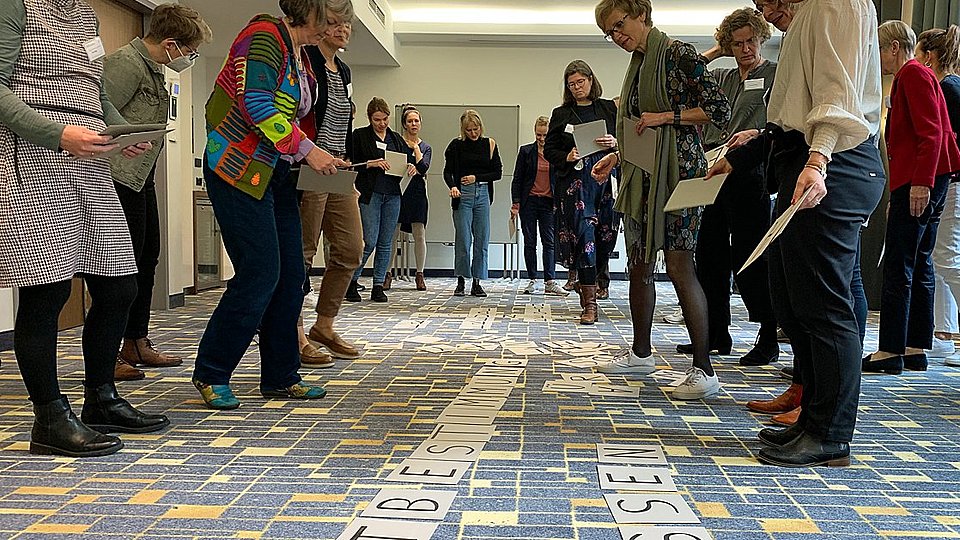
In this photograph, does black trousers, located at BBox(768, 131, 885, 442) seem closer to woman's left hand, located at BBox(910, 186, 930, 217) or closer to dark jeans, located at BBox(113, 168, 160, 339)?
woman's left hand, located at BBox(910, 186, 930, 217)

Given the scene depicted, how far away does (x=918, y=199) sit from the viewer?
353 centimetres

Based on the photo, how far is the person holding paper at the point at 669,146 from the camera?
9.73 ft

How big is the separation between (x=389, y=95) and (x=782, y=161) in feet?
29.4

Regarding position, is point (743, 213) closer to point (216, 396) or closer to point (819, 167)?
point (819, 167)

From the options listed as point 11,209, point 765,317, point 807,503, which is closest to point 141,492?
point 11,209

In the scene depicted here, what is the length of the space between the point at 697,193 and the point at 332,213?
1.74m

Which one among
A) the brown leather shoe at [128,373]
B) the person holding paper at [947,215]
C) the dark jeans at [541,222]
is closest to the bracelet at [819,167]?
the person holding paper at [947,215]

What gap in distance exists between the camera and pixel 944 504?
185 cm

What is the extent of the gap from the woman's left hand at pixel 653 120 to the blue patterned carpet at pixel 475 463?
95 centimetres

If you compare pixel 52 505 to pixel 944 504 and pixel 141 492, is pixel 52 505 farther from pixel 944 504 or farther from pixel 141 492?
pixel 944 504

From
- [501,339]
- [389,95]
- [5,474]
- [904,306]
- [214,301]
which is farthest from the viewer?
[389,95]

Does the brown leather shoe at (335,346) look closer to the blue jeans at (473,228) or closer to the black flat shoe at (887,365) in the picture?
the black flat shoe at (887,365)

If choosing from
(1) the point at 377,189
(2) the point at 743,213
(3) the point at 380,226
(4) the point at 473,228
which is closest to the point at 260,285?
(2) the point at 743,213

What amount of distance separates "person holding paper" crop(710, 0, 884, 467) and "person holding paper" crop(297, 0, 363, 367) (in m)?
1.44
